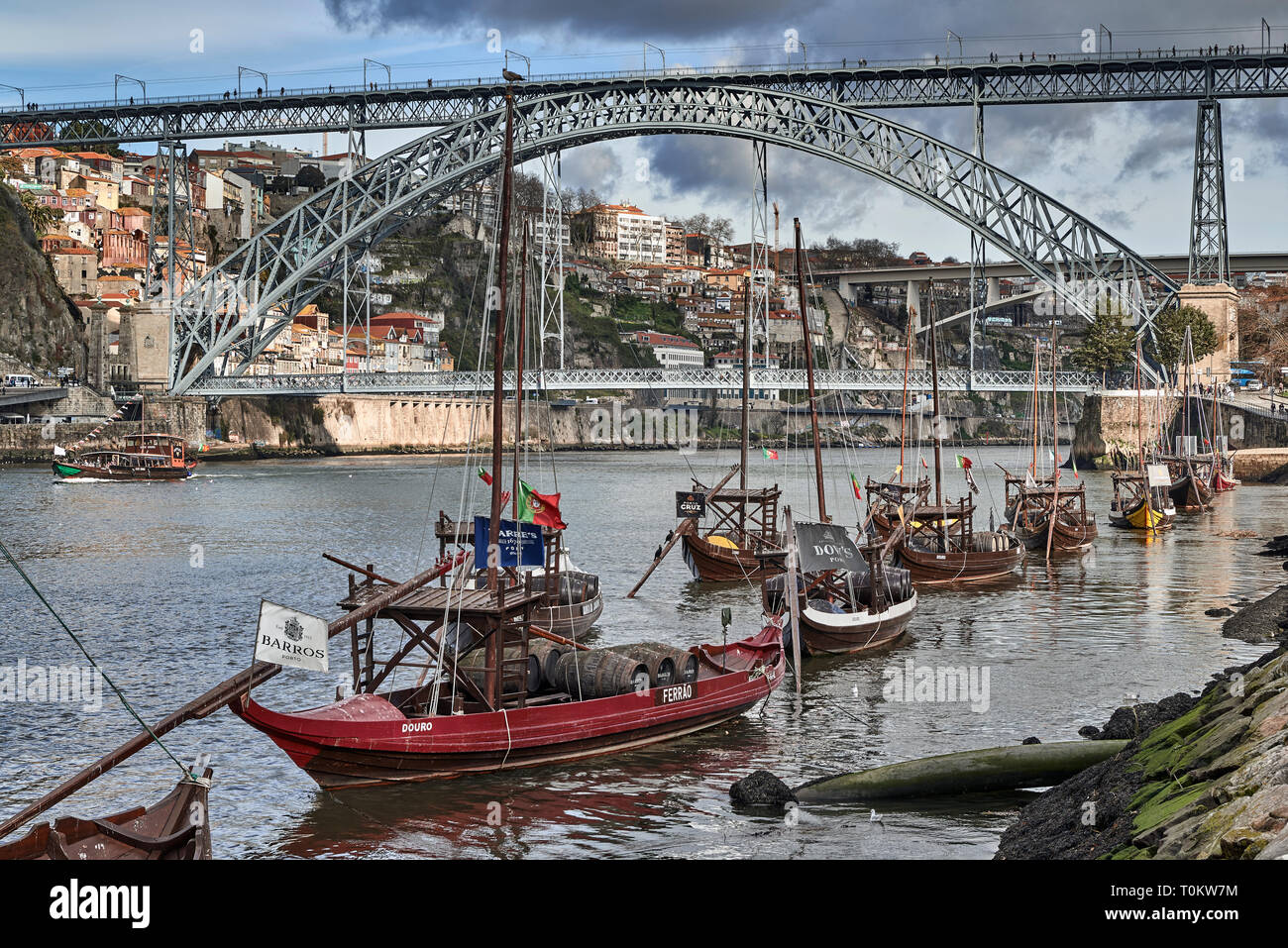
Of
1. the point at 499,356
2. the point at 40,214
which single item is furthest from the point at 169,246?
the point at 499,356

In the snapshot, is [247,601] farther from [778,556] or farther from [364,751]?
[364,751]

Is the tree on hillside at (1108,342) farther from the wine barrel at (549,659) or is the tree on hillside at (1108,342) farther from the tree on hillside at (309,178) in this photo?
the tree on hillside at (309,178)

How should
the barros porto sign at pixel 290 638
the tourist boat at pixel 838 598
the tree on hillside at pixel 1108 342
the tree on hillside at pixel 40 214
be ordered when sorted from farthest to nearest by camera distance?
the tree on hillside at pixel 40 214
the tree on hillside at pixel 1108 342
the tourist boat at pixel 838 598
the barros porto sign at pixel 290 638

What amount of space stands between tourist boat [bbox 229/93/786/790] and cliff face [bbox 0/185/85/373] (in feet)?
257

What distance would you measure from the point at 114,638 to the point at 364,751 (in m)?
12.6

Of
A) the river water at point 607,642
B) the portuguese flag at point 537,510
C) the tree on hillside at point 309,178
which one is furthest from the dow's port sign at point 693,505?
the tree on hillside at point 309,178

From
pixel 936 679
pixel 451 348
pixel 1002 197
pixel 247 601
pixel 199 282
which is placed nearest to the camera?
pixel 936 679

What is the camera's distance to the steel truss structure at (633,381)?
79062 mm

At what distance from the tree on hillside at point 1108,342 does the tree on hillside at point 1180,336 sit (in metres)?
2.85

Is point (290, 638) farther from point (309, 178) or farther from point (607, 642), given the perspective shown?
point (309, 178)

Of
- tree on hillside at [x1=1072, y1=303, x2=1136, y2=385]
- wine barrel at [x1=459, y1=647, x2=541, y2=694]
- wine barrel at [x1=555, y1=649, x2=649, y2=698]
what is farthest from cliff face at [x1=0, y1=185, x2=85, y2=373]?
wine barrel at [x1=555, y1=649, x2=649, y2=698]

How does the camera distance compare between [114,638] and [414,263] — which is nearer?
[114,638]

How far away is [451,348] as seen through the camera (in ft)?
476

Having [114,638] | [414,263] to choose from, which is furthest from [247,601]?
[414,263]
